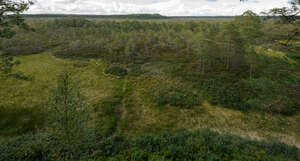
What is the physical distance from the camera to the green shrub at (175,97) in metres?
21.8

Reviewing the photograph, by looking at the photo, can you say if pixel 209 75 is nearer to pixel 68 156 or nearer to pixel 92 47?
pixel 68 156

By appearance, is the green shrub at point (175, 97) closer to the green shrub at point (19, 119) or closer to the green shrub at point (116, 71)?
the green shrub at point (116, 71)

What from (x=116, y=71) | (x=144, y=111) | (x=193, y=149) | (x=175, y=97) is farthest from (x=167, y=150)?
(x=116, y=71)

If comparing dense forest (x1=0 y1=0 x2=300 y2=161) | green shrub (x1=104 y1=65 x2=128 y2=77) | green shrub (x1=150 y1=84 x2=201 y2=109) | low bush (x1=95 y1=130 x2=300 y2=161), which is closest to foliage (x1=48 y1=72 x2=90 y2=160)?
dense forest (x1=0 y1=0 x2=300 y2=161)

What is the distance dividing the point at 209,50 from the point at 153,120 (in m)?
20.6

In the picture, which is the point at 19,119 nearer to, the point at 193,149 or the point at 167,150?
the point at 167,150

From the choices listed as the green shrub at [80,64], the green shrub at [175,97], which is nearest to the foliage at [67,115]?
the green shrub at [175,97]

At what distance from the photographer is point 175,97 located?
2302cm

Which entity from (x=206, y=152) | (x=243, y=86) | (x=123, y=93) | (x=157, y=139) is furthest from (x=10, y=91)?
(x=243, y=86)

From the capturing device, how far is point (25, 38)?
60.1 meters

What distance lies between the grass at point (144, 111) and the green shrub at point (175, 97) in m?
0.90

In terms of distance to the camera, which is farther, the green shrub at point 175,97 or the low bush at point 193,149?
the green shrub at point 175,97

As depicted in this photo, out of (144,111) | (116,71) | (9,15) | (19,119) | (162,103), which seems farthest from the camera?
(116,71)

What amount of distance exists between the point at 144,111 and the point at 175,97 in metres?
5.67
